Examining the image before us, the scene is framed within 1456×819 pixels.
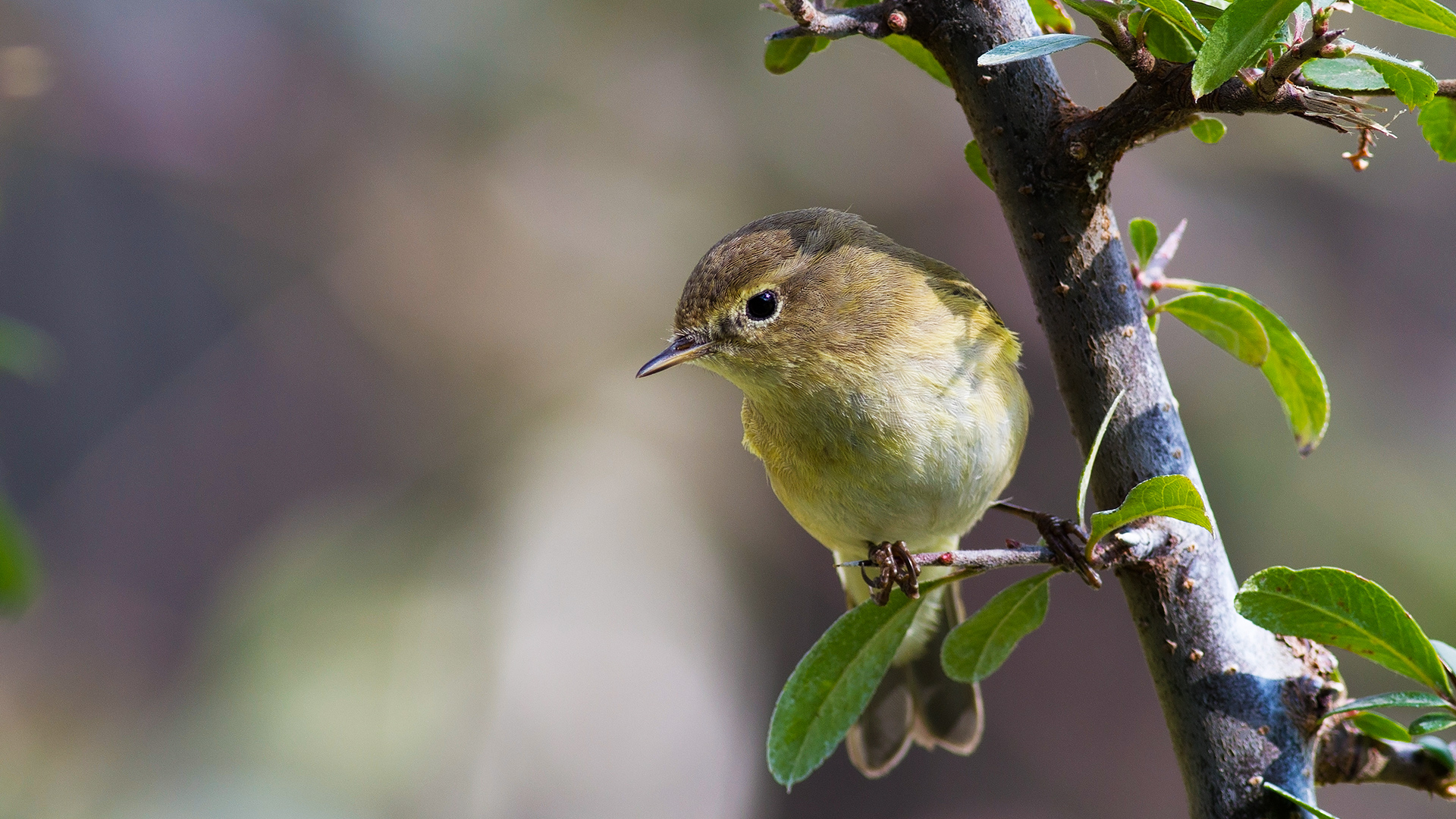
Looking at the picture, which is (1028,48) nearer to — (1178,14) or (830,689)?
(1178,14)

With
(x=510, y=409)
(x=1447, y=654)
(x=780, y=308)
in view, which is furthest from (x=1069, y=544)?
(x=510, y=409)

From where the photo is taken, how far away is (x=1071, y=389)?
1192 mm

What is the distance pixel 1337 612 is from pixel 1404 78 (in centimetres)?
48

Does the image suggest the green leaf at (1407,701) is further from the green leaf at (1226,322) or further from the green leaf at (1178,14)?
Result: the green leaf at (1178,14)

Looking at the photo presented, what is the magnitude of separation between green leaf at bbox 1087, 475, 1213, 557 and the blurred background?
324 centimetres

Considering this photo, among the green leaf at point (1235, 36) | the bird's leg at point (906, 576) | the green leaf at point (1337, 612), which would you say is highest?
the green leaf at point (1235, 36)

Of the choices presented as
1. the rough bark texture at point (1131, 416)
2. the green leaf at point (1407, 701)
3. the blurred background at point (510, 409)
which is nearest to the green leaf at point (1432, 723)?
the green leaf at point (1407, 701)

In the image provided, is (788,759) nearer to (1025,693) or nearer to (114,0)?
(1025,693)

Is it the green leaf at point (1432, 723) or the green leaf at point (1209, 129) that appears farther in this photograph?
the green leaf at point (1209, 129)

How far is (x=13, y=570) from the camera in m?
1.32

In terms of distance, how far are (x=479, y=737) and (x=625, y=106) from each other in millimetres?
3077

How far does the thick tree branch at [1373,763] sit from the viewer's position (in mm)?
1220

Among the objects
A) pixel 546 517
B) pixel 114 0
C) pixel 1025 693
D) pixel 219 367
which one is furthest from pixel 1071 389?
pixel 114 0

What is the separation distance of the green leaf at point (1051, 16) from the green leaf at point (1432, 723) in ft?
2.72
